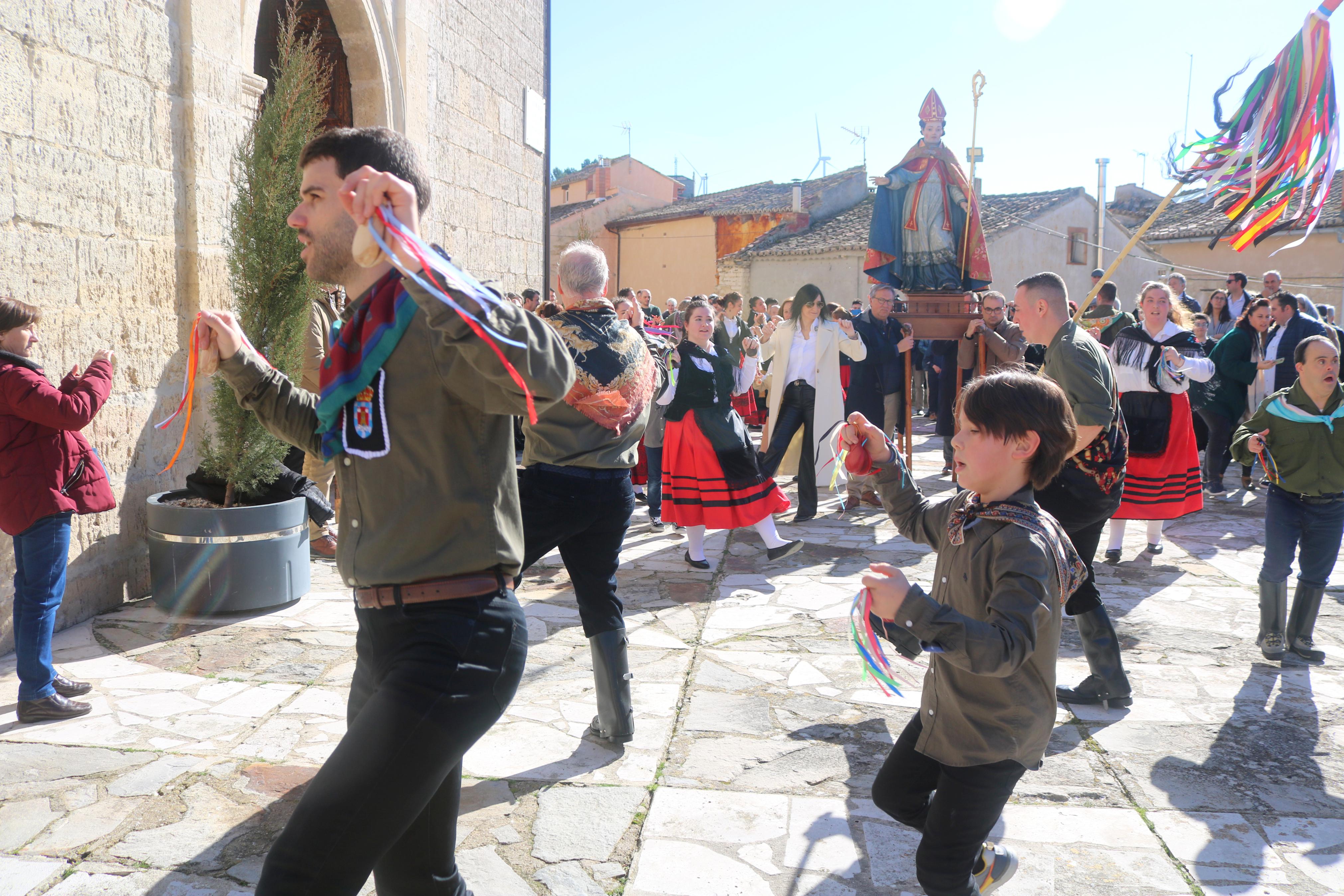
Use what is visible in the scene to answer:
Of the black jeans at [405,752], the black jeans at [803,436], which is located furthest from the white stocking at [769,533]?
the black jeans at [405,752]

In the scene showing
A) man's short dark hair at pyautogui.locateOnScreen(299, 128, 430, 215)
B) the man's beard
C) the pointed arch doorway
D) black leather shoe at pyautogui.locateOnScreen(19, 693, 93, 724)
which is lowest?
black leather shoe at pyautogui.locateOnScreen(19, 693, 93, 724)

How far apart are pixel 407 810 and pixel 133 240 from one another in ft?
14.5

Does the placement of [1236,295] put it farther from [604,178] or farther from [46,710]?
[604,178]

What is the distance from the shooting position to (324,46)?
750 cm

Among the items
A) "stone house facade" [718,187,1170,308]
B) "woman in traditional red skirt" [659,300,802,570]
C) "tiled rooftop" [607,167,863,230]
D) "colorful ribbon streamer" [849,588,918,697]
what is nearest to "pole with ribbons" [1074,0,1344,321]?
"colorful ribbon streamer" [849,588,918,697]

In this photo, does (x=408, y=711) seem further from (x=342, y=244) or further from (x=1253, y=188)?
(x=1253, y=188)

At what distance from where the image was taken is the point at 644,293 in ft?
51.8

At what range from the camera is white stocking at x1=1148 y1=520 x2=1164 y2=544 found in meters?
6.77

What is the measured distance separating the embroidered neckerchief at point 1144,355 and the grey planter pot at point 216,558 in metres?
5.18

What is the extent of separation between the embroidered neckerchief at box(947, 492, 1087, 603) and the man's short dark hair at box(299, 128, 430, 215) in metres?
1.38

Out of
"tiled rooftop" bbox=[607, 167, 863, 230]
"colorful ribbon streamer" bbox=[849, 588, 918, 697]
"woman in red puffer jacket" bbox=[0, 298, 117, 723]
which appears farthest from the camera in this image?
"tiled rooftop" bbox=[607, 167, 863, 230]

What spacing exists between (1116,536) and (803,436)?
2.49 metres

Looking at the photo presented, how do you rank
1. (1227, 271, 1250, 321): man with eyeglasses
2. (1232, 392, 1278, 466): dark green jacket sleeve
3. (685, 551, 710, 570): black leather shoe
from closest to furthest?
(1232, 392, 1278, 466): dark green jacket sleeve
(685, 551, 710, 570): black leather shoe
(1227, 271, 1250, 321): man with eyeglasses

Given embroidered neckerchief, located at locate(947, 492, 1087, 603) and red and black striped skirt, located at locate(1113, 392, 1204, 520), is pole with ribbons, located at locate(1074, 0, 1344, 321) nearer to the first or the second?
embroidered neckerchief, located at locate(947, 492, 1087, 603)
